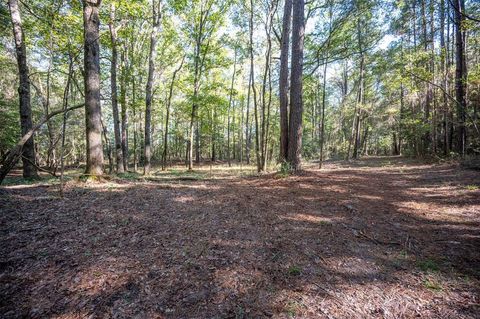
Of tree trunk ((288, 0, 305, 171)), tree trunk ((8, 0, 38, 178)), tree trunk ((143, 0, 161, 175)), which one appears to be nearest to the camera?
tree trunk ((8, 0, 38, 178))

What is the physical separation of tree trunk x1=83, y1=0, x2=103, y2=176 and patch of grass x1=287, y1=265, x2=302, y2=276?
19.8 feet

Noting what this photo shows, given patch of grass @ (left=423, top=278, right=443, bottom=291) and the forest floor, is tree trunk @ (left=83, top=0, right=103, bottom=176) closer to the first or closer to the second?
the forest floor

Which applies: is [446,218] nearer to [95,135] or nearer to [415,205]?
[415,205]

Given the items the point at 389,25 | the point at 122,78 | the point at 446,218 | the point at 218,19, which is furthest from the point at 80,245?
the point at 389,25

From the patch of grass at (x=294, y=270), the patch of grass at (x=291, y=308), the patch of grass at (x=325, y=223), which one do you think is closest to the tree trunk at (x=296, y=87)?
the patch of grass at (x=325, y=223)

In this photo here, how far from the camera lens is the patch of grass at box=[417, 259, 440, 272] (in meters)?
2.52

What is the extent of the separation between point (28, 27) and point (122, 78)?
3985 mm

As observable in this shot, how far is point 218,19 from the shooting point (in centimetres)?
1509

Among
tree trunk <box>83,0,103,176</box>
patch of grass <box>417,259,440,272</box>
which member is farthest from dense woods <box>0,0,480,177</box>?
patch of grass <box>417,259,440,272</box>

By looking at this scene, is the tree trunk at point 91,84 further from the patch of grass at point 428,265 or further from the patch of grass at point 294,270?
the patch of grass at point 428,265

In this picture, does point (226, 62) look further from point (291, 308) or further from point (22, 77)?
point (291, 308)

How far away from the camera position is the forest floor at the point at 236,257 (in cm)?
202

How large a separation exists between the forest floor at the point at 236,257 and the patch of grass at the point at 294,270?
0.01 meters

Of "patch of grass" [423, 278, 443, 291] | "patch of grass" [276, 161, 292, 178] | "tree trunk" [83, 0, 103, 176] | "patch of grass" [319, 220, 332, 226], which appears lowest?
"patch of grass" [423, 278, 443, 291]
